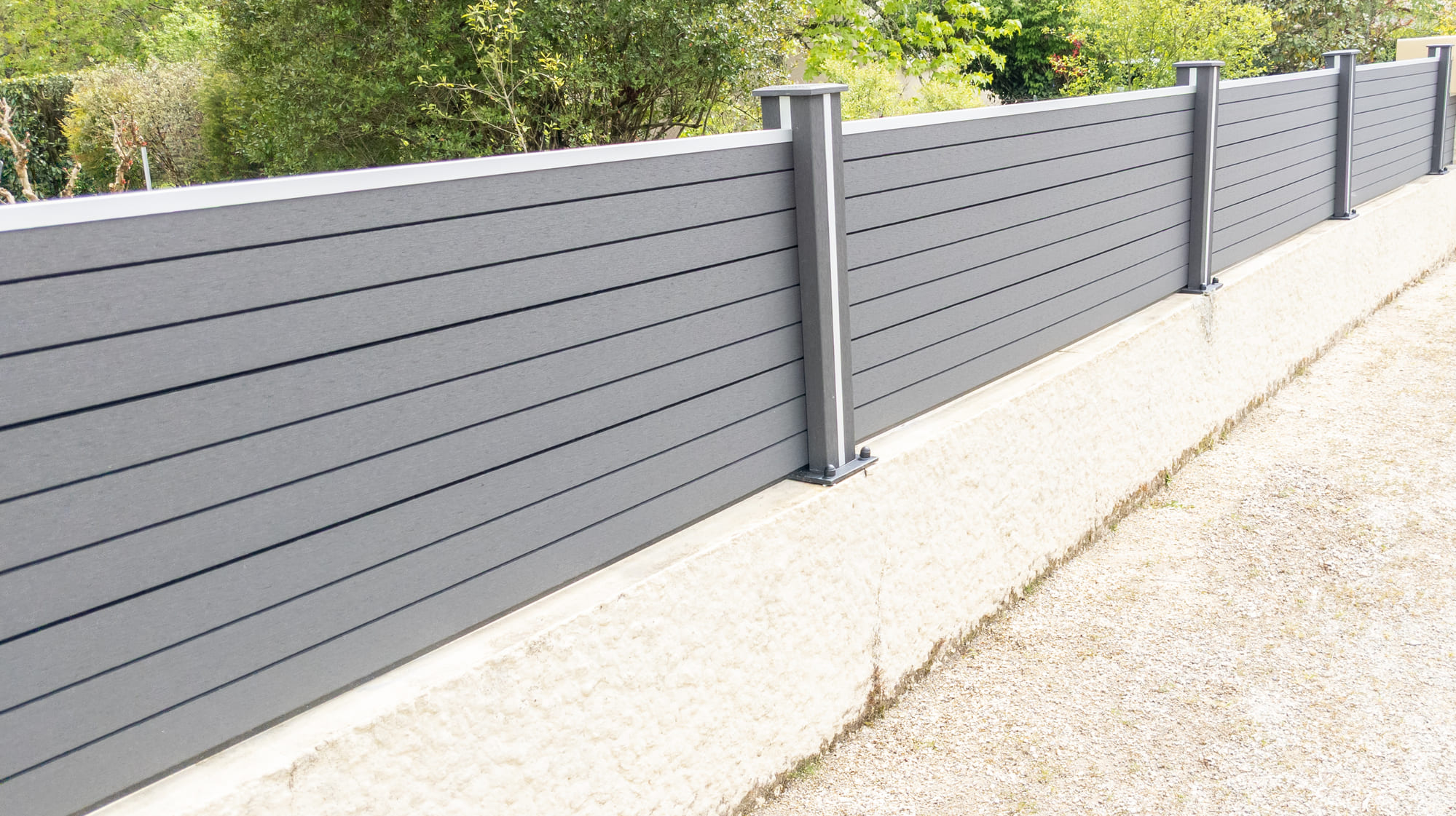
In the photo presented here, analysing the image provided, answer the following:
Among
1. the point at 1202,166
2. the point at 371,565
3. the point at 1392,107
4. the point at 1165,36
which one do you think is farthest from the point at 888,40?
the point at 371,565

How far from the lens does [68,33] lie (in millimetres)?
40281

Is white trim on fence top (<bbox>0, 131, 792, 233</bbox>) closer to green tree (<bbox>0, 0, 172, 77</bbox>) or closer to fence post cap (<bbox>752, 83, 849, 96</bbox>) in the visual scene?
fence post cap (<bbox>752, 83, 849, 96</bbox>)

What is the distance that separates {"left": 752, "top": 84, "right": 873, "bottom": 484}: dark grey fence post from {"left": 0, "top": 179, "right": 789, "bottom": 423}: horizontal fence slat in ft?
4.00

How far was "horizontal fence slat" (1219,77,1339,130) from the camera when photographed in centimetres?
646

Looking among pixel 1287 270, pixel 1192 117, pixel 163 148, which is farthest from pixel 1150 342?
pixel 163 148

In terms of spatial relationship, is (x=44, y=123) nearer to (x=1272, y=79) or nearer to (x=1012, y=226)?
(x=1272, y=79)

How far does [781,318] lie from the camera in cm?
347

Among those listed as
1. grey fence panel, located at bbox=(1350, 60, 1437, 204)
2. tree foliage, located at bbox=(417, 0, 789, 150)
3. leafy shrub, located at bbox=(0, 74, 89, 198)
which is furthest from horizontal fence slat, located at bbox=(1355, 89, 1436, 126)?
leafy shrub, located at bbox=(0, 74, 89, 198)

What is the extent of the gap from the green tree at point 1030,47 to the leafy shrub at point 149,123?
689 inches

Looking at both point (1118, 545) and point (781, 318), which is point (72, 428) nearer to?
point (781, 318)

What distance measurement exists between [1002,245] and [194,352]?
3.37 m

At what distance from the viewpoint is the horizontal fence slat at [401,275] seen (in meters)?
1.89

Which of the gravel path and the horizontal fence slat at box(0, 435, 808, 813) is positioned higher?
the horizontal fence slat at box(0, 435, 808, 813)

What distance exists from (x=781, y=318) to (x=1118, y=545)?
2515 mm
